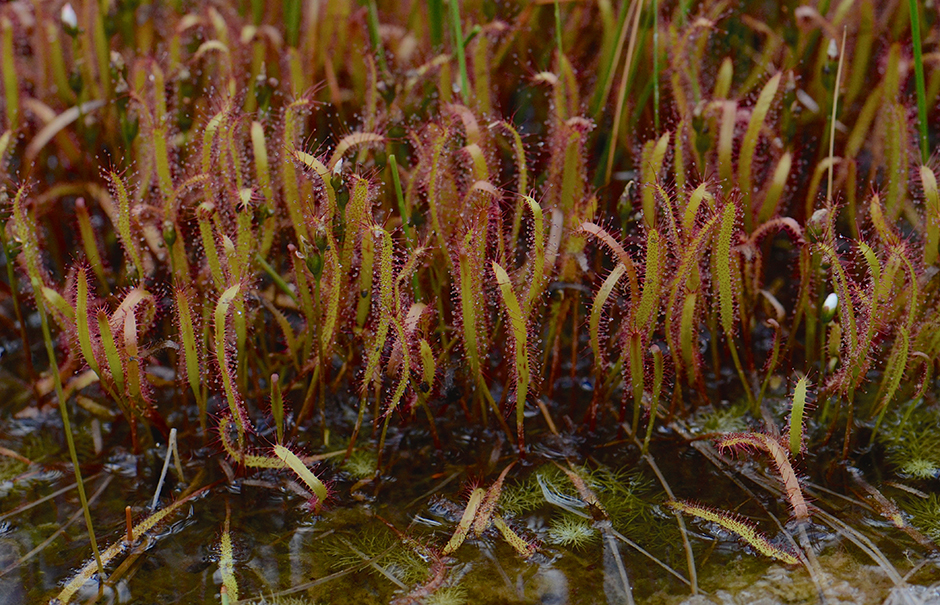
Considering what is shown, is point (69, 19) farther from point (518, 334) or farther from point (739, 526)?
point (739, 526)

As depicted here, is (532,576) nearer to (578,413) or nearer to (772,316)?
(578,413)

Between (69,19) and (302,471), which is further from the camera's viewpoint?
(69,19)

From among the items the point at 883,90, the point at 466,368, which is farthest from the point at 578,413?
the point at 883,90

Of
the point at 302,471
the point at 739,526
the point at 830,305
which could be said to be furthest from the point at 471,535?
the point at 830,305

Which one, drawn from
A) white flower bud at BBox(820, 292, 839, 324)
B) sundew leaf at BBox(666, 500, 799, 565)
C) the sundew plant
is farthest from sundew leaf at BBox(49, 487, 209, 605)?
white flower bud at BBox(820, 292, 839, 324)

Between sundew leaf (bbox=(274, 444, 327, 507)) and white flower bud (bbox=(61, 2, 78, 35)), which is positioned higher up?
white flower bud (bbox=(61, 2, 78, 35))

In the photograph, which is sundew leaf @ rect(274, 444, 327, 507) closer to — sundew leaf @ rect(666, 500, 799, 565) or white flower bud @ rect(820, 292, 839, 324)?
sundew leaf @ rect(666, 500, 799, 565)

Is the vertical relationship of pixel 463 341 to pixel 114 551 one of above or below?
above

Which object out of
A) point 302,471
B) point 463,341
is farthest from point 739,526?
point 302,471

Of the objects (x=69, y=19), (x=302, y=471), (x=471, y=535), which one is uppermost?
(x=69, y=19)
